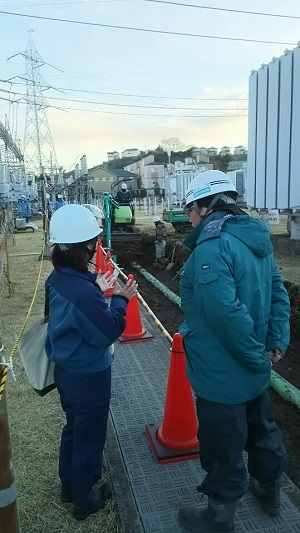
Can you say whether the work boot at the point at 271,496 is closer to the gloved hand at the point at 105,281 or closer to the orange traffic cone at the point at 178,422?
the orange traffic cone at the point at 178,422

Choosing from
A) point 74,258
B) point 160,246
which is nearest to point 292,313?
point 74,258

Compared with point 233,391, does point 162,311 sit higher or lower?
lower

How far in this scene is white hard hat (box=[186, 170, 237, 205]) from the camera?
2.19 meters

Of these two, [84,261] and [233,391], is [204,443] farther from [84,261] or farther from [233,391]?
[84,261]

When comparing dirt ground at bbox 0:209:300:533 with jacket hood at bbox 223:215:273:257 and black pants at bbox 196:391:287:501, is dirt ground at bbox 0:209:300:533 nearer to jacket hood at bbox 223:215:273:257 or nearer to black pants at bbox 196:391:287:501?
black pants at bbox 196:391:287:501

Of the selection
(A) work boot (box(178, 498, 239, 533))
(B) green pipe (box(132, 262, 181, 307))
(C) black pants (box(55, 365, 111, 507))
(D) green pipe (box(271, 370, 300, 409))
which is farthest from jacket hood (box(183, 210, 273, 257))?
(B) green pipe (box(132, 262, 181, 307))

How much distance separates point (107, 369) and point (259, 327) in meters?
0.91

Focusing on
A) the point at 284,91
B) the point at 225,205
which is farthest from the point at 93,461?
the point at 284,91

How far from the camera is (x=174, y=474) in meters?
2.87

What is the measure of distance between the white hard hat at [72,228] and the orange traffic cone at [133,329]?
3217 millimetres

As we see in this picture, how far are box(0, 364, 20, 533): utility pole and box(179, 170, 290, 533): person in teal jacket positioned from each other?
95 cm

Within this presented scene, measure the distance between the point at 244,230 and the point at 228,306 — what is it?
1.37 feet

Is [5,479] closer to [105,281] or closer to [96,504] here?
[96,504]

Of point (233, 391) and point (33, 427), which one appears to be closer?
point (233, 391)
